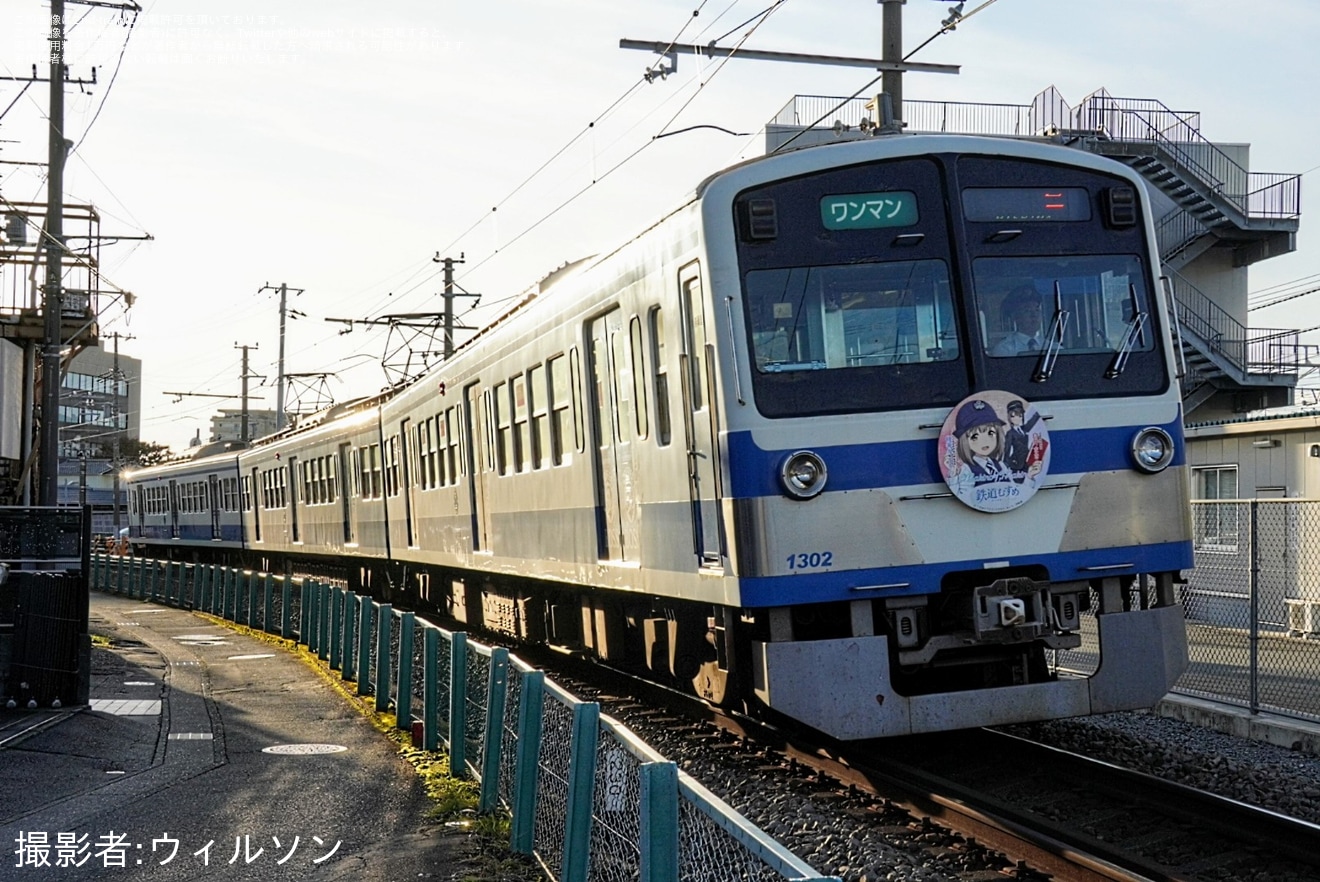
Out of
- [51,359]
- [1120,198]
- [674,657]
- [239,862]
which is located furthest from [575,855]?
[51,359]

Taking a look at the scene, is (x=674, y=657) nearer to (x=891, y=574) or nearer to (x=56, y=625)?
(x=891, y=574)

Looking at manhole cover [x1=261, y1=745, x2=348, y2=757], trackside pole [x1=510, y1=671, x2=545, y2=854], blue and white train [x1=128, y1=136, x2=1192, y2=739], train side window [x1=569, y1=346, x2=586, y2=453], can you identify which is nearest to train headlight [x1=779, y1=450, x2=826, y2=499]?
blue and white train [x1=128, y1=136, x2=1192, y2=739]

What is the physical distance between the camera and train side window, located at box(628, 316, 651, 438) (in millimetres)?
9703

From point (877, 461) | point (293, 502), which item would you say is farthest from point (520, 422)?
point (293, 502)

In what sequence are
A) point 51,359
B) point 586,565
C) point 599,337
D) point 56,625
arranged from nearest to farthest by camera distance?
1. point 599,337
2. point 586,565
3. point 56,625
4. point 51,359

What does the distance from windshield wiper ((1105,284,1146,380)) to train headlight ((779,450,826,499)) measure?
180cm

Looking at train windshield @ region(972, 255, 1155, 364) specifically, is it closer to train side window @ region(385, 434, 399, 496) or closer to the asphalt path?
the asphalt path

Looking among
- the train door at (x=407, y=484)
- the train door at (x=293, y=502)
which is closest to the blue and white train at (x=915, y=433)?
the train door at (x=407, y=484)

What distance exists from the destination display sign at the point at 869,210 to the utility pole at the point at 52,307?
14905 millimetres

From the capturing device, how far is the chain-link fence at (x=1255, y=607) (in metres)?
11.6

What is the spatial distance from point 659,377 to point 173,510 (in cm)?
3932

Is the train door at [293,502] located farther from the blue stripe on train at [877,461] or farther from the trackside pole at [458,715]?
the blue stripe on train at [877,461]

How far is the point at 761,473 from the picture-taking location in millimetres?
8039

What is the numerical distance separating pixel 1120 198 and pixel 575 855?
5077 millimetres
